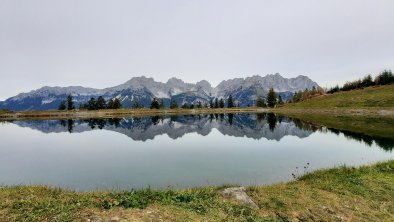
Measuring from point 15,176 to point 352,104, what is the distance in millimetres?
158565

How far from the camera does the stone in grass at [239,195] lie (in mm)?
15352

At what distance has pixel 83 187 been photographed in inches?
952

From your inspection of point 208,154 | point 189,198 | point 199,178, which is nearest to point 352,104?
point 208,154

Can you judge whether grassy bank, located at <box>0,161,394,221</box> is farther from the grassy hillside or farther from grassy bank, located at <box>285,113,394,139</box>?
the grassy hillside

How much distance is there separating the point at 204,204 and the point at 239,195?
92.8 inches

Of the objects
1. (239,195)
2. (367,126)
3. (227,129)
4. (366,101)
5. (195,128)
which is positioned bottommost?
(227,129)

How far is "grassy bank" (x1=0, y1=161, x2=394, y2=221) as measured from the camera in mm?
12594

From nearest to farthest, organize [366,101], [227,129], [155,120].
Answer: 1. [227,129]
2. [155,120]
3. [366,101]

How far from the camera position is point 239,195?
16031mm

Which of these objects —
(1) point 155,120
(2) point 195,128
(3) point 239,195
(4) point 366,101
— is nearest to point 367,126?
(2) point 195,128

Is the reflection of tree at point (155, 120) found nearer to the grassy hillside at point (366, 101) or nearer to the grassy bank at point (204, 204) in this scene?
the grassy hillside at point (366, 101)

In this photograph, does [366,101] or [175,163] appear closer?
[175,163]

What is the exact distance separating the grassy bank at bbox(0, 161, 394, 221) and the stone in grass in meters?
0.36

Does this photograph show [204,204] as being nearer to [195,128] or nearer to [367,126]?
[367,126]
